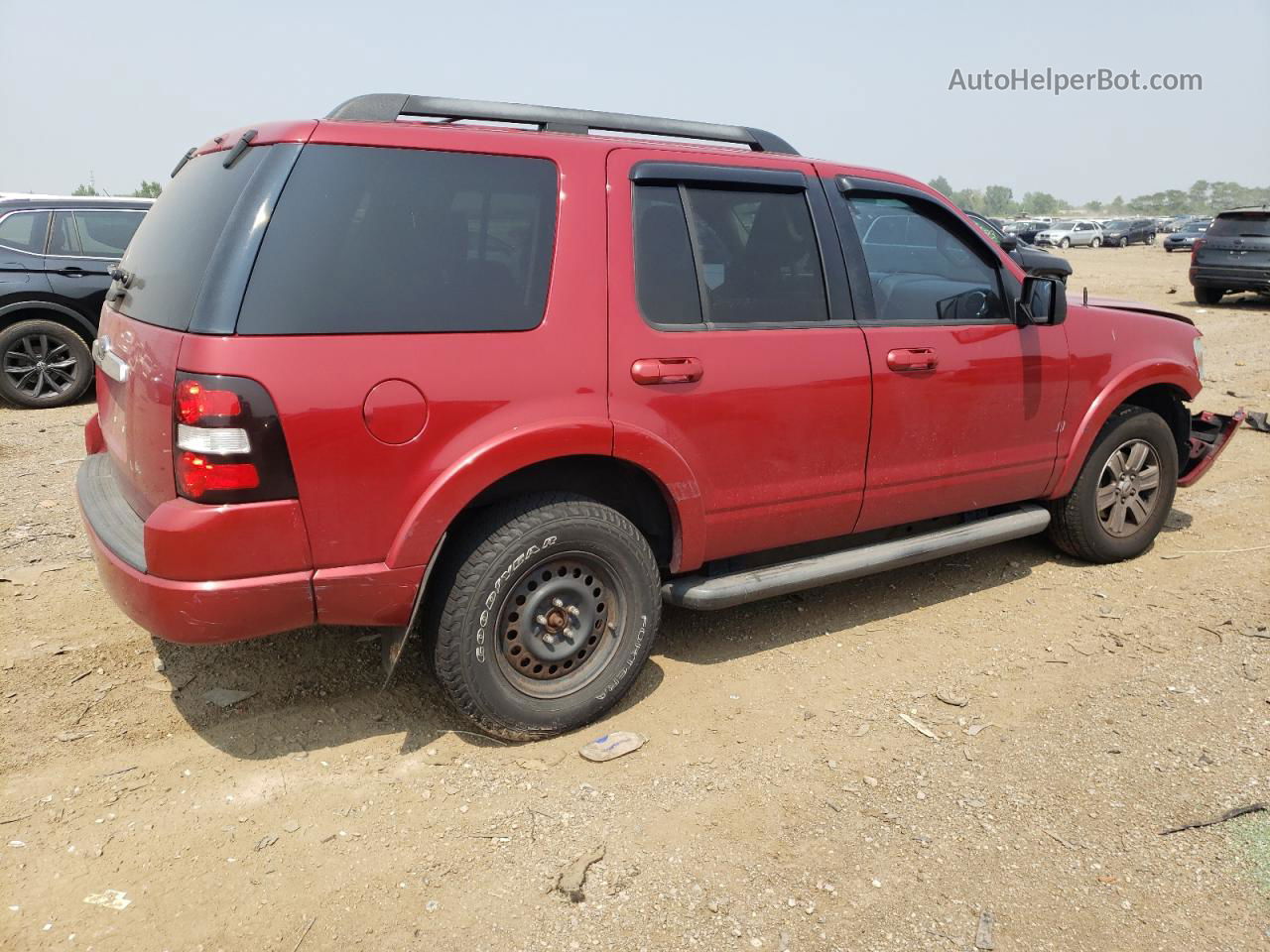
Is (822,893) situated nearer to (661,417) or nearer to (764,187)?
(661,417)

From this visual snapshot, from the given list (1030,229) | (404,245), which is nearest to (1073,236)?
(1030,229)

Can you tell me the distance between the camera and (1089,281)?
21.6 meters

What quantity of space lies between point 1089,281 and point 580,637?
2201 cm

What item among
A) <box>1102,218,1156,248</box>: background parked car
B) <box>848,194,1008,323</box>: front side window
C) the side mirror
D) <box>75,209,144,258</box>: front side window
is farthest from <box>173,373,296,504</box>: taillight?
<box>1102,218,1156,248</box>: background parked car

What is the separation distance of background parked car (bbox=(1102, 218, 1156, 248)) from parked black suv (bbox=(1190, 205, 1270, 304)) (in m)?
31.5

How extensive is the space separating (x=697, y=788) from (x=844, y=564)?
1.18 metres

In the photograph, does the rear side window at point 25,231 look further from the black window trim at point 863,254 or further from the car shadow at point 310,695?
the black window trim at point 863,254

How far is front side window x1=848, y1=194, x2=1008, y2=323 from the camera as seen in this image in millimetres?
3691

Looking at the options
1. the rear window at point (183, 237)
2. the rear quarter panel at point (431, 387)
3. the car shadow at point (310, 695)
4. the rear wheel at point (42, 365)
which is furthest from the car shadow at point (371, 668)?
the rear wheel at point (42, 365)

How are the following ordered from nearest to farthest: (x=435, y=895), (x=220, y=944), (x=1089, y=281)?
(x=220, y=944) → (x=435, y=895) → (x=1089, y=281)

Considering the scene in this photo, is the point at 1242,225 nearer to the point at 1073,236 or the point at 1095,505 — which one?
the point at 1095,505

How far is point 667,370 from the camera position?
10.2 feet

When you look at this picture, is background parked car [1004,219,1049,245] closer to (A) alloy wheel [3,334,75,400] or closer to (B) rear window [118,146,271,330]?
(A) alloy wheel [3,334,75,400]

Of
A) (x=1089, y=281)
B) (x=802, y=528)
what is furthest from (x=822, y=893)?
(x=1089, y=281)
